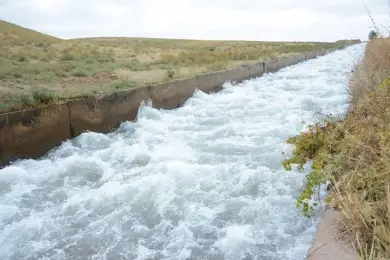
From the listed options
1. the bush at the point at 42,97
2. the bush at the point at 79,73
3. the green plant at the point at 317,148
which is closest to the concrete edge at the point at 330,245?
the green plant at the point at 317,148

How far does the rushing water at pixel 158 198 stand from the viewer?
4.06m

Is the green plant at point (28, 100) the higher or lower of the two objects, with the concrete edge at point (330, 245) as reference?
higher

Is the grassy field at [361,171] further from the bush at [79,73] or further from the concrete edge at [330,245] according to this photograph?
the bush at [79,73]

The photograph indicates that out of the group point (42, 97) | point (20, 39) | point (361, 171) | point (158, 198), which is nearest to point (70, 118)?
point (42, 97)

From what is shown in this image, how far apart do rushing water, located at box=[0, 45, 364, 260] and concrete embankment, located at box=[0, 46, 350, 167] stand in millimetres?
284

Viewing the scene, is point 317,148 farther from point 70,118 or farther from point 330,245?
point 70,118

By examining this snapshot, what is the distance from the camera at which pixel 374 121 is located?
4.03m

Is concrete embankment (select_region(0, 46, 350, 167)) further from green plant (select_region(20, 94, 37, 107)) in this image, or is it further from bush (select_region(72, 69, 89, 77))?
bush (select_region(72, 69, 89, 77))

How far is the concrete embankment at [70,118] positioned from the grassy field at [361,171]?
4673 mm

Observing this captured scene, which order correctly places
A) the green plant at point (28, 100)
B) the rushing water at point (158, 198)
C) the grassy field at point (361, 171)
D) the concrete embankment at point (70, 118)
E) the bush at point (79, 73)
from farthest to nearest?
the bush at point (79, 73)
the green plant at point (28, 100)
the concrete embankment at point (70, 118)
the rushing water at point (158, 198)
the grassy field at point (361, 171)

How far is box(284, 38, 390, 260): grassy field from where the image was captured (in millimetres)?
2592

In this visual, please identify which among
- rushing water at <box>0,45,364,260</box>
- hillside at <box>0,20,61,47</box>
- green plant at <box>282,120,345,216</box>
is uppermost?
hillside at <box>0,20,61,47</box>

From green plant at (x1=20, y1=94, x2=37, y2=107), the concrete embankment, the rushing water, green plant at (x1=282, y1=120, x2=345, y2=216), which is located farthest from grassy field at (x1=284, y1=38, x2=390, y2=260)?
green plant at (x1=20, y1=94, x2=37, y2=107)

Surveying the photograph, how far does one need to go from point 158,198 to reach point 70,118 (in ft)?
12.2
